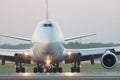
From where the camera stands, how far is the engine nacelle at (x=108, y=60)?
42.9 m

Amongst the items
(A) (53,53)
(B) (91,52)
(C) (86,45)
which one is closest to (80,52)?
(B) (91,52)

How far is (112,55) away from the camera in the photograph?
43062 mm

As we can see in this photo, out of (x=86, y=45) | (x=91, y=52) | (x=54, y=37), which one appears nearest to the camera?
(x=54, y=37)

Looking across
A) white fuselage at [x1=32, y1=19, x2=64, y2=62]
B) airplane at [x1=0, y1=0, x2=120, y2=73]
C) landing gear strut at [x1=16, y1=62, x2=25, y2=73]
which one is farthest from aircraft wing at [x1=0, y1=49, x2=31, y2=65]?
white fuselage at [x1=32, y1=19, x2=64, y2=62]

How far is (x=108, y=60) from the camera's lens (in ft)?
141

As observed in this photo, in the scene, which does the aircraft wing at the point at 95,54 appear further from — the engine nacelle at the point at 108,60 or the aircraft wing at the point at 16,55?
the aircraft wing at the point at 16,55

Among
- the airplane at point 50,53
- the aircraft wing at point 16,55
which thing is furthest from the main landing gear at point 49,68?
the aircraft wing at point 16,55

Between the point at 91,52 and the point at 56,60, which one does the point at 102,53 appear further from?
the point at 56,60

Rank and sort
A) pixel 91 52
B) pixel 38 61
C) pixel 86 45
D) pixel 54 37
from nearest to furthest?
pixel 54 37, pixel 38 61, pixel 91 52, pixel 86 45

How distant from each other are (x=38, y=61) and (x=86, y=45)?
126 feet

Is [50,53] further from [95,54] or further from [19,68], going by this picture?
[95,54]

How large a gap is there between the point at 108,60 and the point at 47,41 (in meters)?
7.19

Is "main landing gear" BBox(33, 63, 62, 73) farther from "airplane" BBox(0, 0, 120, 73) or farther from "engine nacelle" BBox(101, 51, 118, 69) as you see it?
"engine nacelle" BBox(101, 51, 118, 69)

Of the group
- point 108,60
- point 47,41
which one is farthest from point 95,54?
point 47,41
